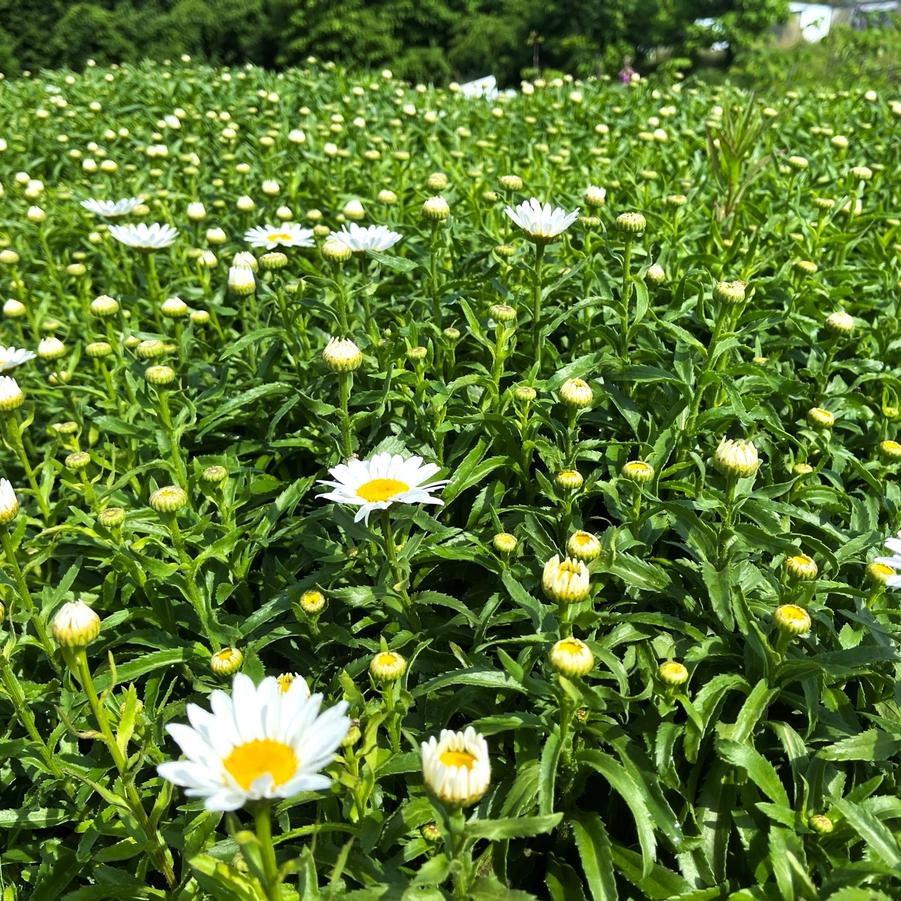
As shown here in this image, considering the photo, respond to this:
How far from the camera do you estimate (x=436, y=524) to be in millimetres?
2449

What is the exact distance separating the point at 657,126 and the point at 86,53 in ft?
76.1

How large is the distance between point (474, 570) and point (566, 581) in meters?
Answer: 0.93

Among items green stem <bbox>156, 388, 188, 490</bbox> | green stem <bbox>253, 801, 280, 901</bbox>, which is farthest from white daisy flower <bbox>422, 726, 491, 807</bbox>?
green stem <bbox>156, 388, 188, 490</bbox>

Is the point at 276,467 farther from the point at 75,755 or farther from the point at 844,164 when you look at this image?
the point at 844,164

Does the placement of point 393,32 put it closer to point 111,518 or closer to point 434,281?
point 434,281

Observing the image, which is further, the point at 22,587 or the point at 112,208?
the point at 112,208

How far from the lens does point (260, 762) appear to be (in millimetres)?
1451

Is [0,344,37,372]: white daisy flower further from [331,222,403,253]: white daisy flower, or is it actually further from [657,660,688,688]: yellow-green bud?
[657,660,688,688]: yellow-green bud

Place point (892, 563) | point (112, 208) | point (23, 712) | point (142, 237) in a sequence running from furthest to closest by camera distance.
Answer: point (112, 208) → point (142, 237) → point (23, 712) → point (892, 563)

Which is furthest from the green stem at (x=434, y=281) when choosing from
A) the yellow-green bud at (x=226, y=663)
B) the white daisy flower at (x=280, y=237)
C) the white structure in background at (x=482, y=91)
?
the white structure in background at (x=482, y=91)

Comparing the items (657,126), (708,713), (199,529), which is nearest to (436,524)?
(199,529)

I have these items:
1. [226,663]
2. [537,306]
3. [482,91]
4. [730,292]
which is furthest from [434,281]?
[482,91]

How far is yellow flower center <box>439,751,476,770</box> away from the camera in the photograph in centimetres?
142

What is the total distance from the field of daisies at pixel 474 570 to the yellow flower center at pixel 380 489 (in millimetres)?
30
